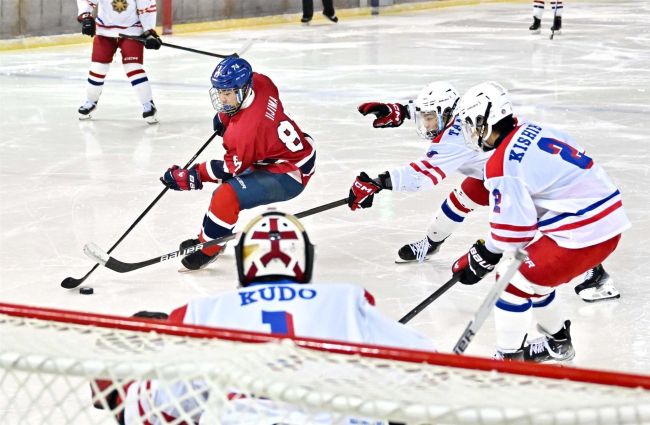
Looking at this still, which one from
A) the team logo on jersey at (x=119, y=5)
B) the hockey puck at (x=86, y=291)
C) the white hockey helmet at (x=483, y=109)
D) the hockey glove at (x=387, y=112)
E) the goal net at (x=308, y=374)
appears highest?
the white hockey helmet at (x=483, y=109)

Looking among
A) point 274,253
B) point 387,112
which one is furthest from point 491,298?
point 387,112

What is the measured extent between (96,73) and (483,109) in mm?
4717

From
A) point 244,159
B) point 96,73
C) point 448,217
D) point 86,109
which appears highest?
point 244,159

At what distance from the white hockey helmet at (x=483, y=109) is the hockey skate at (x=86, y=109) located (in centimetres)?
456

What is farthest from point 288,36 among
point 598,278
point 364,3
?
point 598,278

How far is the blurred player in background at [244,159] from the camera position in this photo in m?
4.63

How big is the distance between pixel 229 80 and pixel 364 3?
10.9 metres

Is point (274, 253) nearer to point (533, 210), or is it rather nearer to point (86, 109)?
point (533, 210)

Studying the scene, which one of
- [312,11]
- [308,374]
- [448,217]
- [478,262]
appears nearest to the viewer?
[308,374]

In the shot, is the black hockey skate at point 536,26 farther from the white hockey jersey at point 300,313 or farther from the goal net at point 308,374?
the goal net at point 308,374

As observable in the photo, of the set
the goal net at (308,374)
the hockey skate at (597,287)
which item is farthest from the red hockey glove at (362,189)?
the goal net at (308,374)

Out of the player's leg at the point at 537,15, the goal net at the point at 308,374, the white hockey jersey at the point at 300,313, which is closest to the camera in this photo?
the goal net at the point at 308,374

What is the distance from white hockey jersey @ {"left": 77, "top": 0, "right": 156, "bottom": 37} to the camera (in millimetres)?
7766

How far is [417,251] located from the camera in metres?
4.83
